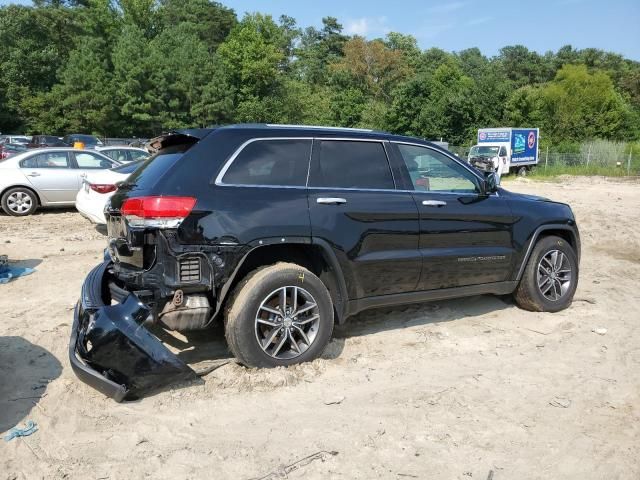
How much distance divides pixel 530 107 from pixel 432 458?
5447 cm

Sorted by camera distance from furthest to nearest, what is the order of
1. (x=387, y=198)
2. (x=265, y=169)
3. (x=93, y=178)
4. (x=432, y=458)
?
(x=93, y=178) < (x=387, y=198) < (x=265, y=169) < (x=432, y=458)

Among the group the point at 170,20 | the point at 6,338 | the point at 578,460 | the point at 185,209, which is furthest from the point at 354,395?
the point at 170,20

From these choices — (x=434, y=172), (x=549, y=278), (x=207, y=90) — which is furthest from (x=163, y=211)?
(x=207, y=90)

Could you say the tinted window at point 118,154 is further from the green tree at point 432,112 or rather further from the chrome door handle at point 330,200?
the green tree at point 432,112

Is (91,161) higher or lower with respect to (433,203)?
higher

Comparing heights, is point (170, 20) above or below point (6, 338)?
above

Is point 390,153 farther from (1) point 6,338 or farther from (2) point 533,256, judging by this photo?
(1) point 6,338

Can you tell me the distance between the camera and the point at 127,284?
415 centimetres

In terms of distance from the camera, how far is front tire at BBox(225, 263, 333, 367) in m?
4.07

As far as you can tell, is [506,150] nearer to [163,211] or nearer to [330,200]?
[330,200]

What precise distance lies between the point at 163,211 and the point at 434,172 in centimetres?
251

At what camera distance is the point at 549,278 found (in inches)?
230

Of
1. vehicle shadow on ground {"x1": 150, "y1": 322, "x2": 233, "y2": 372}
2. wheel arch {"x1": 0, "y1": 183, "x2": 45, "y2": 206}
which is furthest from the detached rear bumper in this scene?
wheel arch {"x1": 0, "y1": 183, "x2": 45, "y2": 206}

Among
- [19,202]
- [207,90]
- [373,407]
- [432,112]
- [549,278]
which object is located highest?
[207,90]
